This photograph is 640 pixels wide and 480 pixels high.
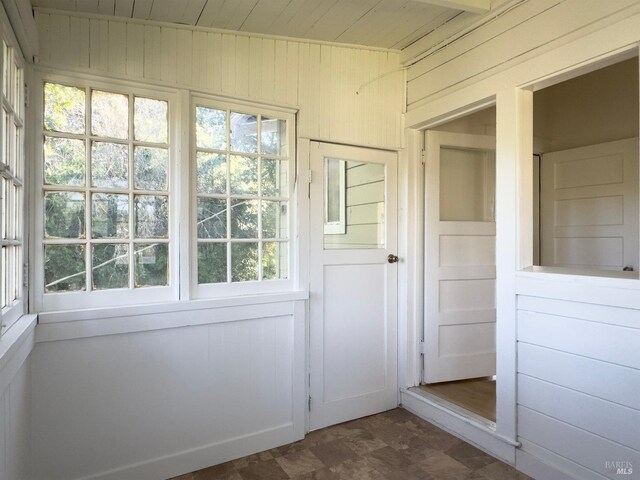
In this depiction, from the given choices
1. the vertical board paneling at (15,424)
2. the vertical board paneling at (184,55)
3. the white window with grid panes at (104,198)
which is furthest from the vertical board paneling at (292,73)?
the vertical board paneling at (15,424)

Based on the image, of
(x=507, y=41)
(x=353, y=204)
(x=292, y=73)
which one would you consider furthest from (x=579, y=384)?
(x=292, y=73)

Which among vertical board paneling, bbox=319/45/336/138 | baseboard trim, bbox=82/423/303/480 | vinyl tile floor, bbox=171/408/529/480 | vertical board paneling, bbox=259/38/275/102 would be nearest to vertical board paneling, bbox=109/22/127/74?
vertical board paneling, bbox=259/38/275/102

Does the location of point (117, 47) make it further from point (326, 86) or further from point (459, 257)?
point (459, 257)

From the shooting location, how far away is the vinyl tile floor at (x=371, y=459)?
2.24 meters

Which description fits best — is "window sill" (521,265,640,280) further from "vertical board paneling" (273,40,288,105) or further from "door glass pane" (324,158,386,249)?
"vertical board paneling" (273,40,288,105)

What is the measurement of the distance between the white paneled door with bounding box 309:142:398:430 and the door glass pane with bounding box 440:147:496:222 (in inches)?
18.1

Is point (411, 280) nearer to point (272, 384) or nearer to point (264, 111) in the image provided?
point (272, 384)

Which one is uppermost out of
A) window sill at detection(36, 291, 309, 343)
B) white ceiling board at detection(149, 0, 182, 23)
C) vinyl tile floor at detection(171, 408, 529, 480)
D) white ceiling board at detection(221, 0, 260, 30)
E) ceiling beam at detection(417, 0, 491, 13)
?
ceiling beam at detection(417, 0, 491, 13)

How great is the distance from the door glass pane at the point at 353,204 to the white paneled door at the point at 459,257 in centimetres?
38

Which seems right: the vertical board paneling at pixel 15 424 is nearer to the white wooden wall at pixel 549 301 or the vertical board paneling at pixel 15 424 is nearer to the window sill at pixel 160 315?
the window sill at pixel 160 315

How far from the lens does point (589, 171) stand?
11.3 feet

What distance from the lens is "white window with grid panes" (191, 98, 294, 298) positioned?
240 centimetres

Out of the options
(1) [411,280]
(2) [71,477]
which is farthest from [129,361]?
(1) [411,280]

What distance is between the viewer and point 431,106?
2850 millimetres
